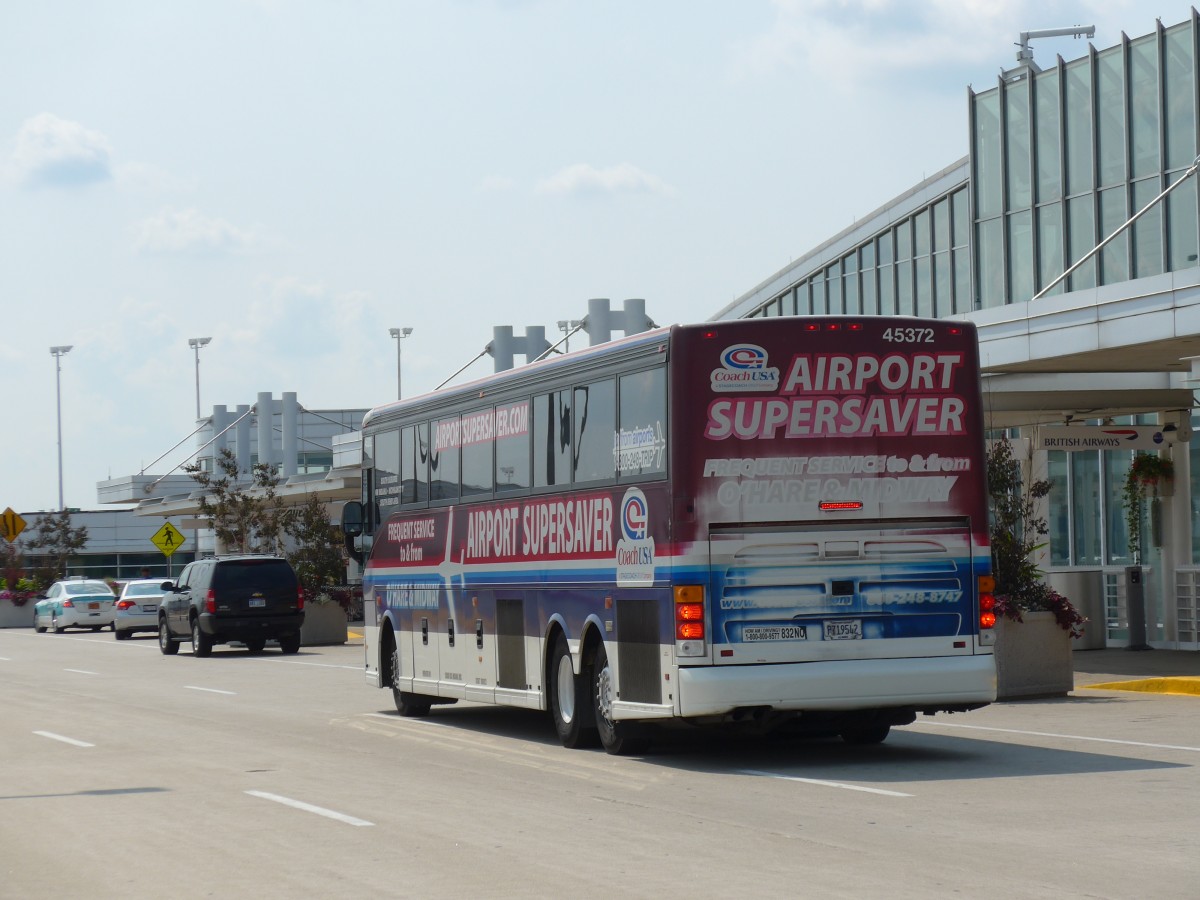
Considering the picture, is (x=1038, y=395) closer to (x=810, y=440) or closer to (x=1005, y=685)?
(x=1005, y=685)

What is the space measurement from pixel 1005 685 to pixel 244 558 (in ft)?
65.3

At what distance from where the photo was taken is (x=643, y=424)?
1482 cm

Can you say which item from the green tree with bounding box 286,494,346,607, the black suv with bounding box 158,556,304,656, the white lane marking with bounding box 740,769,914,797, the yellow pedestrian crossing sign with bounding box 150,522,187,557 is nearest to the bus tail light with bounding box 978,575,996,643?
the white lane marking with bounding box 740,769,914,797

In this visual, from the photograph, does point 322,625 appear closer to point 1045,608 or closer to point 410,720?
point 410,720

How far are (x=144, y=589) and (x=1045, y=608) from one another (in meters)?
31.4

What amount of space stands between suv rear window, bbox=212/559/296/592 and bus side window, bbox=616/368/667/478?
22.8 meters

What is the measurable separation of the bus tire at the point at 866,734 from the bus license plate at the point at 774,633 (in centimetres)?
193

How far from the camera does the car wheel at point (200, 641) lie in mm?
36750

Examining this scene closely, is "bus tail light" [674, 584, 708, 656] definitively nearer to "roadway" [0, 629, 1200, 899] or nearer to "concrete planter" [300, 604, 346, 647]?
"roadway" [0, 629, 1200, 899]

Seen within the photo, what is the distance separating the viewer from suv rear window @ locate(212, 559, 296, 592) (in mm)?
36781

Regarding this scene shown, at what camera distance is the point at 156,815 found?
12.4m

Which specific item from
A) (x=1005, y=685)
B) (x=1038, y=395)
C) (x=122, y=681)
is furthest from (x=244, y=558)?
(x=1005, y=685)

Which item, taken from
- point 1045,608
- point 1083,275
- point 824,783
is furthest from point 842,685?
point 1083,275

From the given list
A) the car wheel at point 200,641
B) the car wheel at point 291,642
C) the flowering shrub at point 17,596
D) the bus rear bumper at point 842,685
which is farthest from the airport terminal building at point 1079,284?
the car wheel at point 200,641
